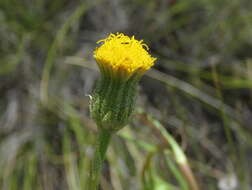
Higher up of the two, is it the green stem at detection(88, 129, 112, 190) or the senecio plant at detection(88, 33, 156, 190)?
the senecio plant at detection(88, 33, 156, 190)

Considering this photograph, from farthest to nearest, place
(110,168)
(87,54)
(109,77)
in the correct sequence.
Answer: (87,54) → (110,168) → (109,77)

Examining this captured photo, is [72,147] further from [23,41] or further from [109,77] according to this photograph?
[109,77]

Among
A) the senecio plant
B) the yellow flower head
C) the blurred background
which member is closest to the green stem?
the senecio plant

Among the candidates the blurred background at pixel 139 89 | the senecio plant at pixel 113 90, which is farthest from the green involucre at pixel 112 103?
the blurred background at pixel 139 89

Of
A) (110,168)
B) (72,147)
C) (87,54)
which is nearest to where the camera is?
(110,168)

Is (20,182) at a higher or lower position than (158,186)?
higher

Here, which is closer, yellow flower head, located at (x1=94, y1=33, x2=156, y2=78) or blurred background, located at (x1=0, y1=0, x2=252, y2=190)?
yellow flower head, located at (x1=94, y1=33, x2=156, y2=78)

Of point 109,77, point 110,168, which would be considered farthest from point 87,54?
point 109,77

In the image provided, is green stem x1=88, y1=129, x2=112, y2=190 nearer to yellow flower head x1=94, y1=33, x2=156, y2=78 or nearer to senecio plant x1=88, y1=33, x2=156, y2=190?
senecio plant x1=88, y1=33, x2=156, y2=190

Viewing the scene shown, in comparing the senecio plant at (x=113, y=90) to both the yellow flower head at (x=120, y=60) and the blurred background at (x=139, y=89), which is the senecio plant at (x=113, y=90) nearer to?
the yellow flower head at (x=120, y=60)
